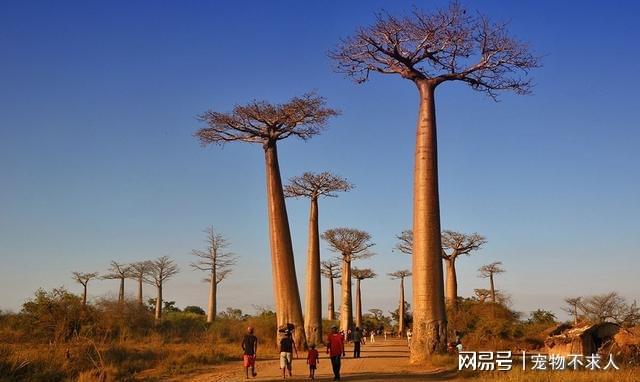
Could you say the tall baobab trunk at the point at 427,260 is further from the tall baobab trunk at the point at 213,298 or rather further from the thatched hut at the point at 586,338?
the tall baobab trunk at the point at 213,298

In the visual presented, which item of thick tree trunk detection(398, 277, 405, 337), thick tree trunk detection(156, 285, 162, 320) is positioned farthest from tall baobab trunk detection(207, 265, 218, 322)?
thick tree trunk detection(398, 277, 405, 337)

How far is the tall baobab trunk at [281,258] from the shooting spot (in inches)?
708

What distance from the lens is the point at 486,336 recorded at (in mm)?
23969

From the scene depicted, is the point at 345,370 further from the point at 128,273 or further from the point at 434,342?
the point at 128,273

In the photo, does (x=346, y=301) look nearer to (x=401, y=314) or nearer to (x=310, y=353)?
(x=401, y=314)

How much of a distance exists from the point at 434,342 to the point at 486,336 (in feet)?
40.7

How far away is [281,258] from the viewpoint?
59.6ft

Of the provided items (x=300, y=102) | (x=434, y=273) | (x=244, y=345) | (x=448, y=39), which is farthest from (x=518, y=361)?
(x=300, y=102)

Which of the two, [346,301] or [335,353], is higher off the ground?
[346,301]

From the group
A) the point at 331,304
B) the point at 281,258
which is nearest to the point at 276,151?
the point at 281,258

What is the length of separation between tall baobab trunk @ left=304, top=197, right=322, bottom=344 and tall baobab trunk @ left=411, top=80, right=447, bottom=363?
10348 millimetres

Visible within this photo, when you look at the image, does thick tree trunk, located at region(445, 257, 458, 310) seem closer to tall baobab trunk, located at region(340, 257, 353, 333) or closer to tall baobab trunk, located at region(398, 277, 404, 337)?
tall baobab trunk, located at region(340, 257, 353, 333)

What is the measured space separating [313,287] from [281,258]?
6.39 m

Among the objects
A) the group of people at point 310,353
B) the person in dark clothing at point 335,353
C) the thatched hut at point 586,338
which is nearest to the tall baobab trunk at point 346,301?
the thatched hut at point 586,338
